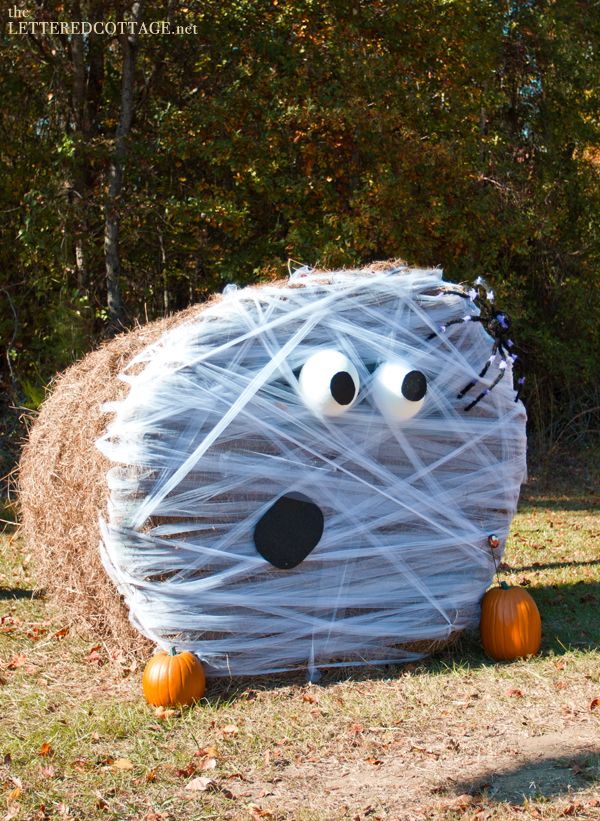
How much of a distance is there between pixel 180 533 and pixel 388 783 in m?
1.55

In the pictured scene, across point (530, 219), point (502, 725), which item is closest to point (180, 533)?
point (502, 725)

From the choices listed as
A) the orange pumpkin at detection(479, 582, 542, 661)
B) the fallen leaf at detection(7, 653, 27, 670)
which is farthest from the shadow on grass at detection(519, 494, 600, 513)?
the fallen leaf at detection(7, 653, 27, 670)

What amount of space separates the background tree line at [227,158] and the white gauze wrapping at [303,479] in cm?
602

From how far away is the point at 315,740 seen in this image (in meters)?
4.20

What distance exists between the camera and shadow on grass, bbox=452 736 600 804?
3.62 metres

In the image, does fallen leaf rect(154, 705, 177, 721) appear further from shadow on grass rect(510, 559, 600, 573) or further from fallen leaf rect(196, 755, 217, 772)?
shadow on grass rect(510, 559, 600, 573)

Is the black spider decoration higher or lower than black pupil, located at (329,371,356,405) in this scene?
higher

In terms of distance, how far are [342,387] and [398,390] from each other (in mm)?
308

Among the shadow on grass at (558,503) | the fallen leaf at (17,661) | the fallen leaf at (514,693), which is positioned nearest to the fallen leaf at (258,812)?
the fallen leaf at (514,693)

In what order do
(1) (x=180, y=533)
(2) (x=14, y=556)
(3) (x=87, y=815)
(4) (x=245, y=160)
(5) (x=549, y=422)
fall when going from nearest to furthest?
1. (3) (x=87, y=815)
2. (1) (x=180, y=533)
3. (2) (x=14, y=556)
4. (4) (x=245, y=160)
5. (5) (x=549, y=422)

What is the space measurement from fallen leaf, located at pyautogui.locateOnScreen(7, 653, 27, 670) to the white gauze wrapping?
0.97m

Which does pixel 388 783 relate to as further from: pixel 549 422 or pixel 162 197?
pixel 549 422

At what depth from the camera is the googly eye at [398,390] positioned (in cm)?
470

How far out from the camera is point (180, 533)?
4.65m
